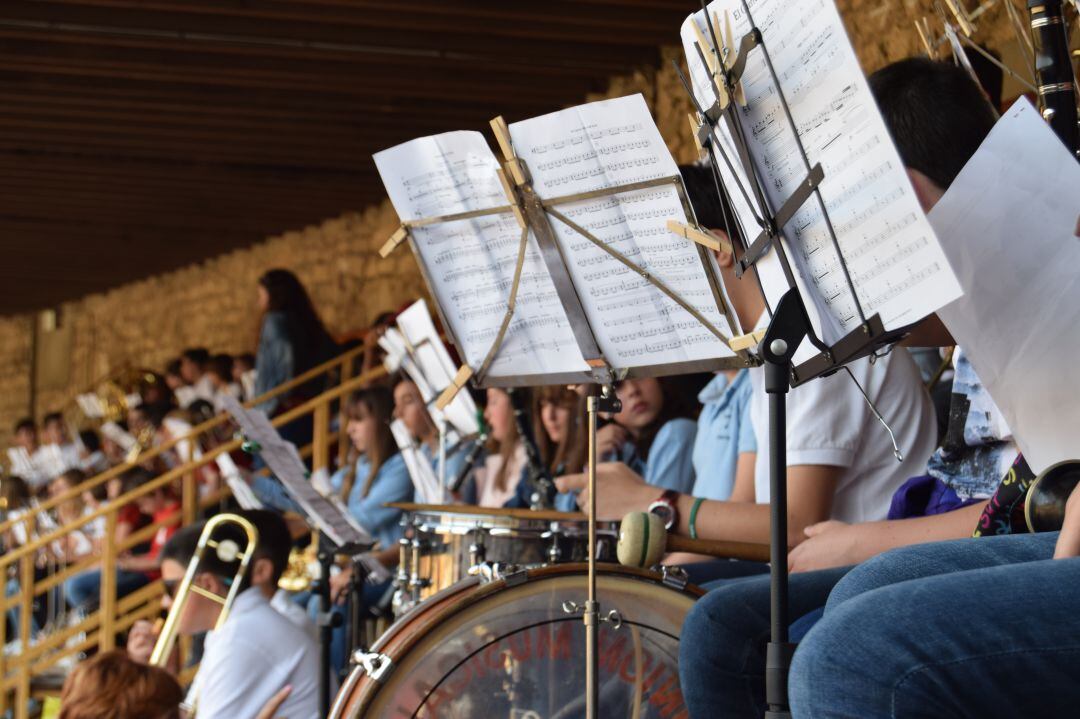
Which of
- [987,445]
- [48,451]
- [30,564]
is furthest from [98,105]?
[987,445]

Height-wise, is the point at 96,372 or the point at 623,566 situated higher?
the point at 96,372

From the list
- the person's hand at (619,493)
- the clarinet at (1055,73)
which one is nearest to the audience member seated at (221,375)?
the person's hand at (619,493)

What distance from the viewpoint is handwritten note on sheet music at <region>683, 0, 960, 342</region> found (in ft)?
4.67

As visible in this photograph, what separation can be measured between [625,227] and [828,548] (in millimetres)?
602

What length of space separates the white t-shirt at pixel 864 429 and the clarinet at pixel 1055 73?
0.78 meters

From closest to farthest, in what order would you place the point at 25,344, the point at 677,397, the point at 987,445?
the point at 987,445
the point at 677,397
the point at 25,344

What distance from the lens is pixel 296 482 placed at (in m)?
3.67

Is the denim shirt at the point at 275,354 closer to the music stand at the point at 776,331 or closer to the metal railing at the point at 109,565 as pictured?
the metal railing at the point at 109,565

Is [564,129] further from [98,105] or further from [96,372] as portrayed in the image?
[96,372]

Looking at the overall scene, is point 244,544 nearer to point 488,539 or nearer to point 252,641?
point 252,641

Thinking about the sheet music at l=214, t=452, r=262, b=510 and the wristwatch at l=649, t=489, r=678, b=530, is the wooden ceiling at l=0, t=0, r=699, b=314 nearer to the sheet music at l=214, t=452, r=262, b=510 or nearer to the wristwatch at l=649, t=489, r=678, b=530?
A: the sheet music at l=214, t=452, r=262, b=510

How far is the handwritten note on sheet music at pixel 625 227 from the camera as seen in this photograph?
203 centimetres

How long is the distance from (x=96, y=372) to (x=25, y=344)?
6.68ft

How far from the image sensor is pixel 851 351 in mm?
1555
